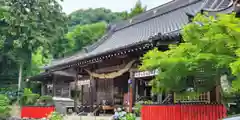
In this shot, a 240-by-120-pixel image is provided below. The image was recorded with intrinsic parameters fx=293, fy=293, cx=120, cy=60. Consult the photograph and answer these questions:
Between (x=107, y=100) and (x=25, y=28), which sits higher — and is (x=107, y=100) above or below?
below

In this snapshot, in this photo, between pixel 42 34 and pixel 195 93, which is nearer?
pixel 195 93

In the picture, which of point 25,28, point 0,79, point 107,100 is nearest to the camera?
point 107,100

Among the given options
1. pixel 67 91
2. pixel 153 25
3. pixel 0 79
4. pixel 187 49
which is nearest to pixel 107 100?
pixel 153 25

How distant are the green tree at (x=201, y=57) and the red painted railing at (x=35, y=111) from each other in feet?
35.9

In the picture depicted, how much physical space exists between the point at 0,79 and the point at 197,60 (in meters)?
27.5

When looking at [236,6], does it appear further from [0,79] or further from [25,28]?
[0,79]

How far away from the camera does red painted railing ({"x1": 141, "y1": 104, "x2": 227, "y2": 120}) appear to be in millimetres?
8336

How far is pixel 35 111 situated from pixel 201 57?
14454mm

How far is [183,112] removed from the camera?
918cm

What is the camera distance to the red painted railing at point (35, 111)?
1734cm

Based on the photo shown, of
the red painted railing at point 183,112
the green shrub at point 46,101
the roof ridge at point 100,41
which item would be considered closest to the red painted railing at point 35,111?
the green shrub at point 46,101

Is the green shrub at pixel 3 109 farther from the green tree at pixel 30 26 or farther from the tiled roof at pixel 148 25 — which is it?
the green tree at pixel 30 26

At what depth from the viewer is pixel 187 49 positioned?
22.7 ft

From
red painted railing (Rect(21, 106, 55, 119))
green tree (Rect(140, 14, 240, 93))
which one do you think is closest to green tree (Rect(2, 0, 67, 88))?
red painted railing (Rect(21, 106, 55, 119))
